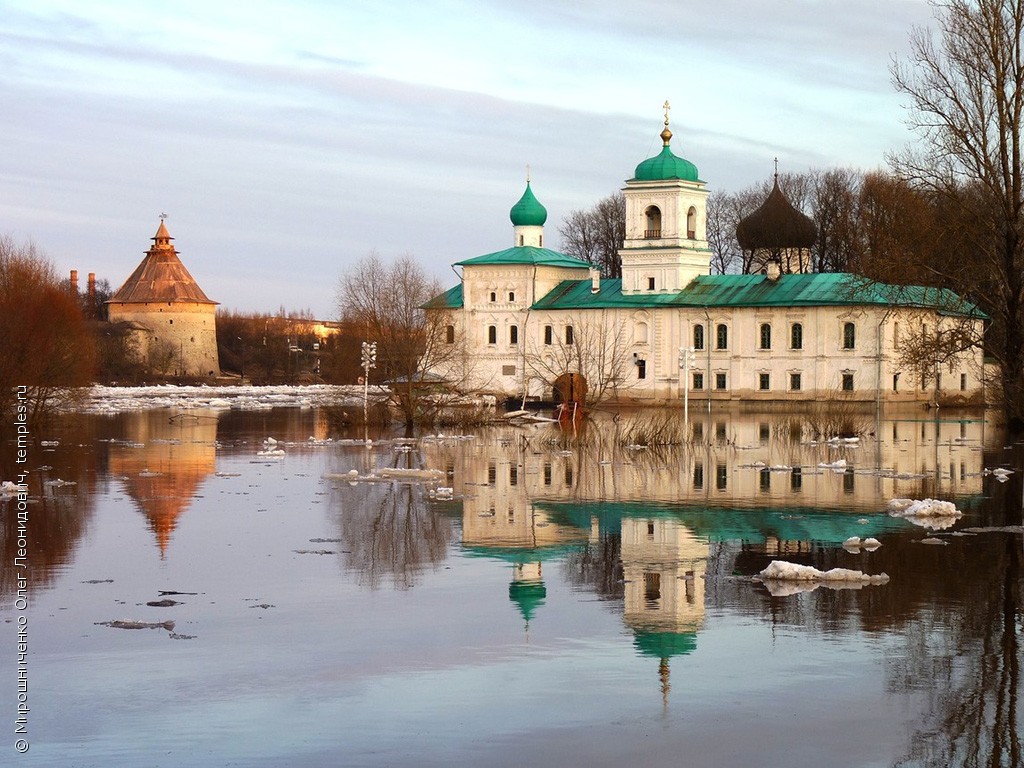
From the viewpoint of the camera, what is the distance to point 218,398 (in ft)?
202

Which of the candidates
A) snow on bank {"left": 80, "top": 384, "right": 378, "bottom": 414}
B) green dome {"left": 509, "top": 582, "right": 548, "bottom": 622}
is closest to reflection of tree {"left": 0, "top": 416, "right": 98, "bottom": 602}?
green dome {"left": 509, "top": 582, "right": 548, "bottom": 622}

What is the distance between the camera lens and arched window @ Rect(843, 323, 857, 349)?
168ft

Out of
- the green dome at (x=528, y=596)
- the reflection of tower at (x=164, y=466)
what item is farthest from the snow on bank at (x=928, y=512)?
the reflection of tower at (x=164, y=466)

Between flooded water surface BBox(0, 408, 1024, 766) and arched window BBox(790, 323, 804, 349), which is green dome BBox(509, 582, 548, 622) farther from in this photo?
arched window BBox(790, 323, 804, 349)

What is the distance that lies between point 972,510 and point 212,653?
10038mm

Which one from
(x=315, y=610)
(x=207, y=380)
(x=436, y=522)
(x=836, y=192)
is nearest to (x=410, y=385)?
(x=436, y=522)

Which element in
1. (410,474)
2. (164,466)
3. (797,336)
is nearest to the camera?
(410,474)

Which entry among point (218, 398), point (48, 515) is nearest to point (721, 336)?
point (218, 398)

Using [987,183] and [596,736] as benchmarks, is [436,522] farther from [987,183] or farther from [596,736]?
[987,183]

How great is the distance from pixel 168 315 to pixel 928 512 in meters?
73.6

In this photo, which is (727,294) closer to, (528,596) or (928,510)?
(928,510)

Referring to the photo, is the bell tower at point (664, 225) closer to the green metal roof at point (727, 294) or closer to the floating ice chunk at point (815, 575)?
the green metal roof at point (727, 294)

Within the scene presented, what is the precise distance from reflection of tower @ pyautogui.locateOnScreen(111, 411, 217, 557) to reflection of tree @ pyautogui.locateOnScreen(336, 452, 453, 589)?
72.6 inches

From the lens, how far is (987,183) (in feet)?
92.3
